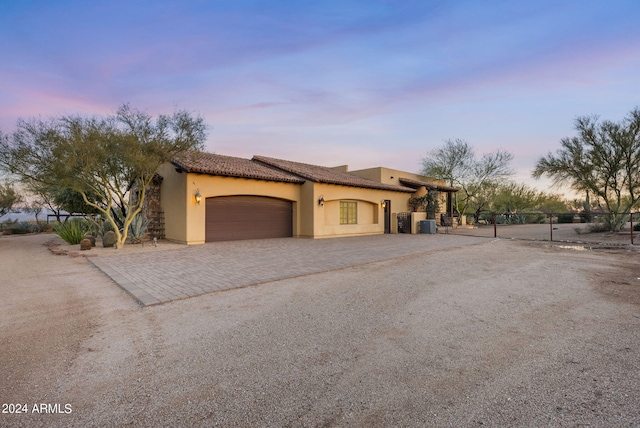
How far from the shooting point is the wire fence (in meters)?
14.8

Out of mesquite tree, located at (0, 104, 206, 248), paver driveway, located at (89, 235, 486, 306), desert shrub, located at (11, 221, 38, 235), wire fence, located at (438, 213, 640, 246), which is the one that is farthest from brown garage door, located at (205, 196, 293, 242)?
desert shrub, located at (11, 221, 38, 235)

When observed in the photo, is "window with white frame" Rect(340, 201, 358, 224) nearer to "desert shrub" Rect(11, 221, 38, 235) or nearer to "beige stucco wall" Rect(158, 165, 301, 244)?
"beige stucco wall" Rect(158, 165, 301, 244)

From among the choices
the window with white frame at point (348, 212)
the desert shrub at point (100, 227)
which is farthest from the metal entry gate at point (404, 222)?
the desert shrub at point (100, 227)

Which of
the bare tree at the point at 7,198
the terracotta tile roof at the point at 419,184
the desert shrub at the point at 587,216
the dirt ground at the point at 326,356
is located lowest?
the dirt ground at the point at 326,356

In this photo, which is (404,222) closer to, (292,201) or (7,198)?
(292,201)

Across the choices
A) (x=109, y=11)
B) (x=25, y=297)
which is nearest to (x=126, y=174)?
(x=109, y=11)

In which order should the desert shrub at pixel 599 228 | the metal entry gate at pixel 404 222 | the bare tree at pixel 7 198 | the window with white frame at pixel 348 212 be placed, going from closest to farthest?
the desert shrub at pixel 599 228, the window with white frame at pixel 348 212, the metal entry gate at pixel 404 222, the bare tree at pixel 7 198

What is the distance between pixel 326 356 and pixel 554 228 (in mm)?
27108

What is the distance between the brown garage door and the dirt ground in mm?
8204

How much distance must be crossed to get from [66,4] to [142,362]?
446 inches

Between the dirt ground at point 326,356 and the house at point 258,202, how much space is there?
765 cm

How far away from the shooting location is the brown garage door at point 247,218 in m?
14.0

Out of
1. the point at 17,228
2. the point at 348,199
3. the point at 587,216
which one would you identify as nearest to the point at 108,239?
the point at 348,199

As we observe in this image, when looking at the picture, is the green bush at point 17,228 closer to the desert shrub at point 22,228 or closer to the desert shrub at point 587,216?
the desert shrub at point 22,228
